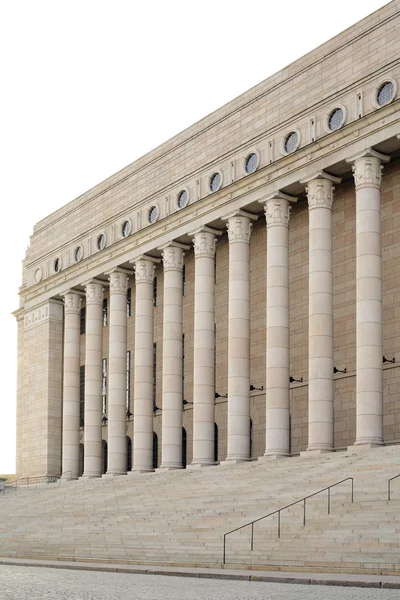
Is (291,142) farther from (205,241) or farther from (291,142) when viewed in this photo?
(205,241)

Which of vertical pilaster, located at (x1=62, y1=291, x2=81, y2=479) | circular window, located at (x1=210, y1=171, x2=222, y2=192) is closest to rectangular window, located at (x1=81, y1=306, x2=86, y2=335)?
vertical pilaster, located at (x1=62, y1=291, x2=81, y2=479)

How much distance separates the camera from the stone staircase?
33.8 metres

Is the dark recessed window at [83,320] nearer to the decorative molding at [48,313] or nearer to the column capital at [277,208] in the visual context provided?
the decorative molding at [48,313]

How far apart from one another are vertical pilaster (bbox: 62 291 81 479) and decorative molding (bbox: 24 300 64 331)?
7.02 ft

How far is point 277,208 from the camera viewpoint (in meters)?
55.7

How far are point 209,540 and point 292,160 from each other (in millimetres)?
22181

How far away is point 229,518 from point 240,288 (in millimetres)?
19469

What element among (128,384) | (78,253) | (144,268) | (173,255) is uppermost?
(78,253)

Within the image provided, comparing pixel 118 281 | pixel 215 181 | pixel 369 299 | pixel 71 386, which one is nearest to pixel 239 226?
pixel 215 181

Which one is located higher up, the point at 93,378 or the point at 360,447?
the point at 93,378

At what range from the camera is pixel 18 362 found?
3312 inches

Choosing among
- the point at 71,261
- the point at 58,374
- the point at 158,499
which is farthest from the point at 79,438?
the point at 158,499

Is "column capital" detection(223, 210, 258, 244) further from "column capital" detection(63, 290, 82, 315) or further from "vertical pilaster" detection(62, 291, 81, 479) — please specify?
"vertical pilaster" detection(62, 291, 81, 479)

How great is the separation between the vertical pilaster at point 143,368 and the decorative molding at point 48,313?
11754 millimetres
